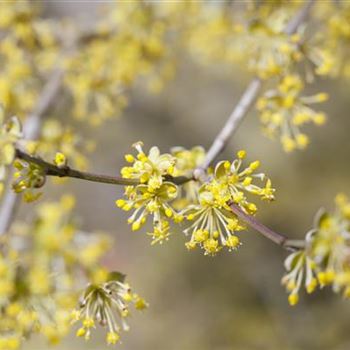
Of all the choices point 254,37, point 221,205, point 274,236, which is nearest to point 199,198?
point 221,205

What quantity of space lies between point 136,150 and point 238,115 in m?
0.53

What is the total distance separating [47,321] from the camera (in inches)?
57.0

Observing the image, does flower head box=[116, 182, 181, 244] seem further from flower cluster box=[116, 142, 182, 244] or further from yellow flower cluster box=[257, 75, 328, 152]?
yellow flower cluster box=[257, 75, 328, 152]

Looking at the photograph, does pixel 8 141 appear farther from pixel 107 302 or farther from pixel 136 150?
pixel 136 150

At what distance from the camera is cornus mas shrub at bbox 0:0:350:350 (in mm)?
1345

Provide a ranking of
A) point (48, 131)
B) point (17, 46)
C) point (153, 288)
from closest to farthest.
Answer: point (48, 131), point (17, 46), point (153, 288)

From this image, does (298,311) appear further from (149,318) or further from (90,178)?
(90,178)

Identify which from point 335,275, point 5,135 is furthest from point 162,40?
point 335,275

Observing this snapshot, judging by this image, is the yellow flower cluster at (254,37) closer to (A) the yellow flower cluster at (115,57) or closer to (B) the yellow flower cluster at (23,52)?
(A) the yellow flower cluster at (115,57)

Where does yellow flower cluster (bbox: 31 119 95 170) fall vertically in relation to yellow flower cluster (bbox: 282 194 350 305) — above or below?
above

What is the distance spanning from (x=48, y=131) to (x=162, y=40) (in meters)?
0.73

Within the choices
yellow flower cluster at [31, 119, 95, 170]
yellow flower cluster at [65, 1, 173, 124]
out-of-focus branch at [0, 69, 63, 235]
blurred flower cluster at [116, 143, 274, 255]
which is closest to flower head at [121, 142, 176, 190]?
blurred flower cluster at [116, 143, 274, 255]

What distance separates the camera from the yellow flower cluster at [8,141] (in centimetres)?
132

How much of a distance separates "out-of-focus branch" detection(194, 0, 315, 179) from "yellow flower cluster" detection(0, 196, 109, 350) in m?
0.42
